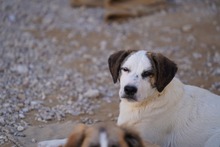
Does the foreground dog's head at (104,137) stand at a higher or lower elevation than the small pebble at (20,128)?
higher

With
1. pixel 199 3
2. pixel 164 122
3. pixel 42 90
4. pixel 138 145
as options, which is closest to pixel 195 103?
pixel 164 122

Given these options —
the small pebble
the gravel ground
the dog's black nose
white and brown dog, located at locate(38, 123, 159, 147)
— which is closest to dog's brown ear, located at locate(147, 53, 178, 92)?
the dog's black nose

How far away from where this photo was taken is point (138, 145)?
4.59 metres

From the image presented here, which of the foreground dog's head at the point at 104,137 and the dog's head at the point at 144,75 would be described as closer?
the foreground dog's head at the point at 104,137

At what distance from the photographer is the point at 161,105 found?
5.75m

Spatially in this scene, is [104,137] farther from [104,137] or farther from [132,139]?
[132,139]

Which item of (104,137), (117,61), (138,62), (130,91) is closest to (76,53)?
(117,61)

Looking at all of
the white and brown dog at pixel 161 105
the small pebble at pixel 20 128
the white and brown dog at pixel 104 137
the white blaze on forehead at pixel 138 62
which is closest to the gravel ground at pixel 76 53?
the small pebble at pixel 20 128

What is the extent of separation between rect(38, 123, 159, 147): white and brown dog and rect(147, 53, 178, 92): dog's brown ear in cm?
107

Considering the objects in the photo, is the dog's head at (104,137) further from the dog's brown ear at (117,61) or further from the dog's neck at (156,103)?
the dog's brown ear at (117,61)

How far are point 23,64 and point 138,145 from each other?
4.75 meters

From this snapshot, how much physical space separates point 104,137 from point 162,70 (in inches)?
60.9

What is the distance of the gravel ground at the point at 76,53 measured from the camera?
23.5 feet

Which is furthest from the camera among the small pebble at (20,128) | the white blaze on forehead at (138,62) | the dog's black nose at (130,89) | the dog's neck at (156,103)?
the small pebble at (20,128)
